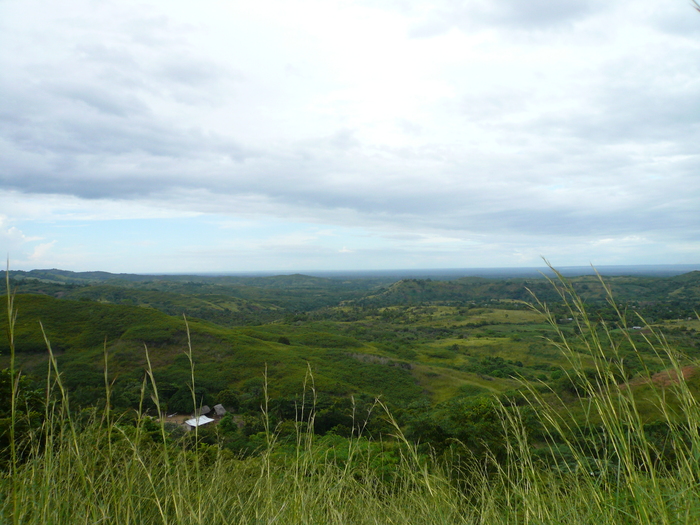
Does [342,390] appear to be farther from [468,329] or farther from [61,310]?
[468,329]

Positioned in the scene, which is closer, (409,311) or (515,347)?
(515,347)

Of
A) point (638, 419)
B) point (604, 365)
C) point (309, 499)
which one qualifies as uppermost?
point (604, 365)

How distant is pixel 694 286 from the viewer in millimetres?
135250

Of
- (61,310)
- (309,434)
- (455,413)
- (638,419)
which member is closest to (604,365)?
(638,419)

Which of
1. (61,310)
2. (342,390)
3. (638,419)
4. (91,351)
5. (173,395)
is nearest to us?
(638,419)

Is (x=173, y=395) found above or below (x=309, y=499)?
below

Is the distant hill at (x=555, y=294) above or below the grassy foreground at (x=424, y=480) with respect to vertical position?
below

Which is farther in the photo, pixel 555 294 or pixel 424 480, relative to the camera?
pixel 555 294

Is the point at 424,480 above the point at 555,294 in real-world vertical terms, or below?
above

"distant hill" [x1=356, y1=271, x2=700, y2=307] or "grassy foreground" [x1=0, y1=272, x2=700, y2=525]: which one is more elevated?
"grassy foreground" [x1=0, y1=272, x2=700, y2=525]

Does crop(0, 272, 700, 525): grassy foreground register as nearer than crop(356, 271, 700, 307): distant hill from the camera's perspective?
Yes

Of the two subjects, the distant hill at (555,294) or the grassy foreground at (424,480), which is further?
the distant hill at (555,294)

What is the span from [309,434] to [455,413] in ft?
56.9

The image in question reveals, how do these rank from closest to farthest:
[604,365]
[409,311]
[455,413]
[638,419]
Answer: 1. [638,419]
2. [604,365]
3. [455,413]
4. [409,311]
